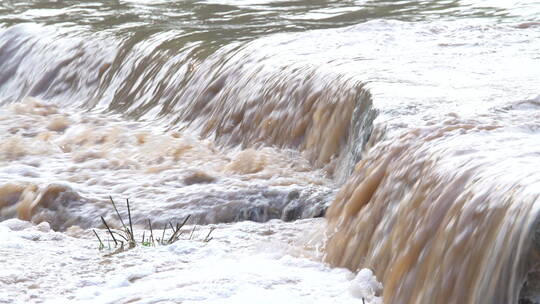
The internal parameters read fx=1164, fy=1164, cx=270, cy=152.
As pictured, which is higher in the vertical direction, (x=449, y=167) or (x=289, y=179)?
(x=449, y=167)

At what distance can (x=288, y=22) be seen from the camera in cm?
1068

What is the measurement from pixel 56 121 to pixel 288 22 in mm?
2508

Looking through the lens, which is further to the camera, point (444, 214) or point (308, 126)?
point (308, 126)

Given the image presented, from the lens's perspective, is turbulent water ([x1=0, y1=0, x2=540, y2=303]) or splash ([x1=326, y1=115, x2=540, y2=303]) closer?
splash ([x1=326, y1=115, x2=540, y2=303])

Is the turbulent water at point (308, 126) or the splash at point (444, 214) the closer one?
the splash at point (444, 214)

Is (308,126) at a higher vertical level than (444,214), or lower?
lower

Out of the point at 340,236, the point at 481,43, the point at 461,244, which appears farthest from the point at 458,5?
the point at 461,244

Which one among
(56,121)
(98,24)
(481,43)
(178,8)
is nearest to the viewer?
(481,43)

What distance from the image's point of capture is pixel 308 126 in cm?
717

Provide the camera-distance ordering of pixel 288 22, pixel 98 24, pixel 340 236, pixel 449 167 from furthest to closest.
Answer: pixel 98 24 → pixel 288 22 → pixel 340 236 → pixel 449 167

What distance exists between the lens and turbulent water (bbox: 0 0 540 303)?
13.3 ft

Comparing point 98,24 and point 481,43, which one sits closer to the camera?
point 481,43

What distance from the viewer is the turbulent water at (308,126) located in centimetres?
405

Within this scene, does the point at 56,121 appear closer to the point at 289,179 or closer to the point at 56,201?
the point at 56,201
